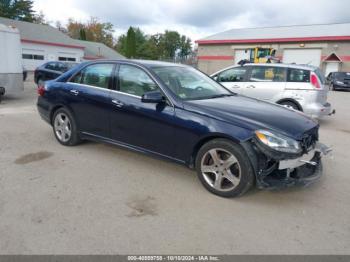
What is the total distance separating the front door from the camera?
13.4 feet

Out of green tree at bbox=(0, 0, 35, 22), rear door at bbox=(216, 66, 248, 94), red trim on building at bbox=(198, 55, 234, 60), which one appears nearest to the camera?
rear door at bbox=(216, 66, 248, 94)

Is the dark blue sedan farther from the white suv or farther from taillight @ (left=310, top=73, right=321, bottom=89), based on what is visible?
taillight @ (left=310, top=73, right=321, bottom=89)

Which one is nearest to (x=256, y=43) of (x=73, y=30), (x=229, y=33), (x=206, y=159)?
(x=229, y=33)

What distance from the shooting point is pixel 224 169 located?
3670 mm

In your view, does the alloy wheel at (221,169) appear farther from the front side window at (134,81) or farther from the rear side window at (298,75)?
the rear side window at (298,75)

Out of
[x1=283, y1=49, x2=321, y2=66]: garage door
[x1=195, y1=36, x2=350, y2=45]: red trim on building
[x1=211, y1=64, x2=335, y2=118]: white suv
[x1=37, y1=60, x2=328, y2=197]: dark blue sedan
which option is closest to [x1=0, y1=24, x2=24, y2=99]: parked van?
[x1=37, y1=60, x2=328, y2=197]: dark blue sedan

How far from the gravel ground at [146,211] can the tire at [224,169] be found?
0.47 feet

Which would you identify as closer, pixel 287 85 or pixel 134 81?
pixel 134 81

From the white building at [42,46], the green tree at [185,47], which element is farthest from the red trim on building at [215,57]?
the green tree at [185,47]

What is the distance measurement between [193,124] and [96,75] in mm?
2121

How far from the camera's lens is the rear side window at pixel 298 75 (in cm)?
807

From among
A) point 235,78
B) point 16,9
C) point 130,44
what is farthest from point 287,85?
point 16,9

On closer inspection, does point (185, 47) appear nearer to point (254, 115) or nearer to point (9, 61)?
point (9, 61)

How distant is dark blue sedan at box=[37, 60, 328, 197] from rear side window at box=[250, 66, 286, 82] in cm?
388
